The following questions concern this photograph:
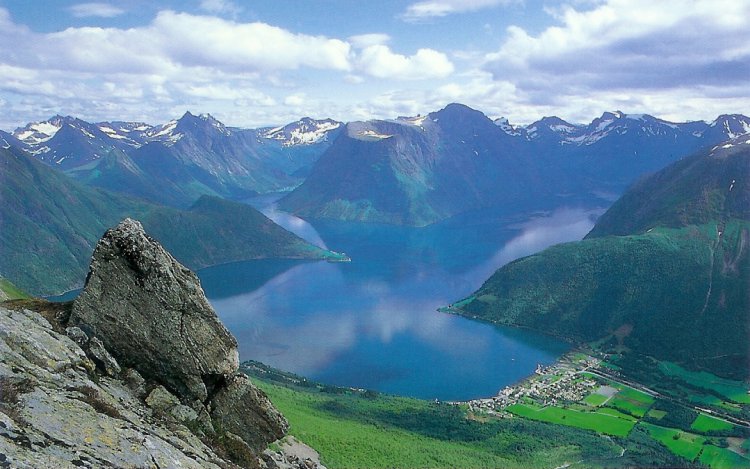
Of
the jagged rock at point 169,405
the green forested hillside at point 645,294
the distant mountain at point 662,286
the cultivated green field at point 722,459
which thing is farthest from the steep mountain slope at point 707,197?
the jagged rock at point 169,405

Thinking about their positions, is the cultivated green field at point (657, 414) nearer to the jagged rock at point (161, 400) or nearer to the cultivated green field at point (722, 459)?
the cultivated green field at point (722, 459)

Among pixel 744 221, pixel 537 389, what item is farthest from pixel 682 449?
pixel 744 221

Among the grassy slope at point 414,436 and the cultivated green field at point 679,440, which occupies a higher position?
the grassy slope at point 414,436

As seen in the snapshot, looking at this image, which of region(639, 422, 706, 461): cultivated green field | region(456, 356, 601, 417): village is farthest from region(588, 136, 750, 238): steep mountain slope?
region(639, 422, 706, 461): cultivated green field

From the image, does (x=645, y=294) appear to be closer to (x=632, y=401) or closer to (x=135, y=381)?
(x=632, y=401)

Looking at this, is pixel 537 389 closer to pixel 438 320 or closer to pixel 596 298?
pixel 438 320
